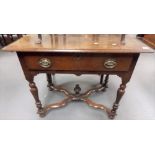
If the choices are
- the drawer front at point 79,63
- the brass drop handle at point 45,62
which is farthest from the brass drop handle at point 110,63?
the brass drop handle at point 45,62

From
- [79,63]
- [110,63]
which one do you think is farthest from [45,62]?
[110,63]

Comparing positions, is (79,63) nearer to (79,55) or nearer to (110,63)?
(79,55)

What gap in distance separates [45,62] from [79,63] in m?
0.21

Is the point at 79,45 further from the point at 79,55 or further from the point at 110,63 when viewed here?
the point at 110,63

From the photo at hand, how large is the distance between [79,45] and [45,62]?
0.78ft

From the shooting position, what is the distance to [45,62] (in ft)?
2.95

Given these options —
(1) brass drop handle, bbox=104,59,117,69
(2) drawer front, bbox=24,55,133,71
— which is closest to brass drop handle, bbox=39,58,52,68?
Answer: (2) drawer front, bbox=24,55,133,71

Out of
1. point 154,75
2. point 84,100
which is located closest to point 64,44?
point 84,100

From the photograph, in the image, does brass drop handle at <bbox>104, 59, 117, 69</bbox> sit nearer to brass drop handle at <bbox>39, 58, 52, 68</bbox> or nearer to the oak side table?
the oak side table

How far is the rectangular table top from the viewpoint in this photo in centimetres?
83

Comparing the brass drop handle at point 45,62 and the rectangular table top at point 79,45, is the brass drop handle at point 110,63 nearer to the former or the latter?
the rectangular table top at point 79,45

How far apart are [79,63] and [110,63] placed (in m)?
0.19

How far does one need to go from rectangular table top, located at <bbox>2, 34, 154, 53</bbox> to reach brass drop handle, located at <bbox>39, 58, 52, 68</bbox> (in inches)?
3.2
